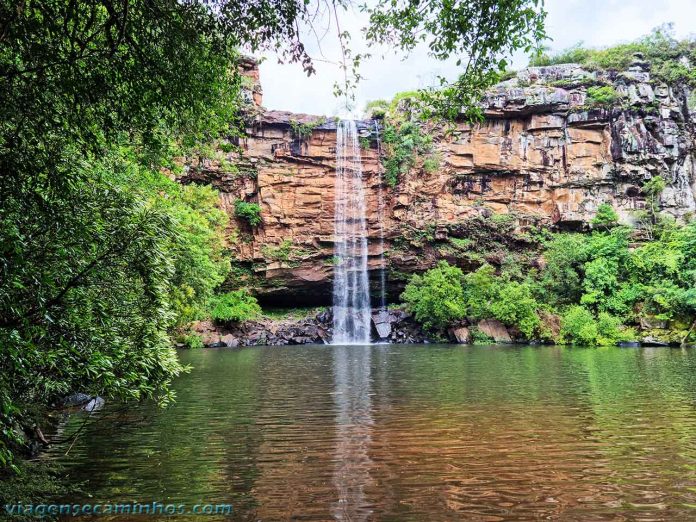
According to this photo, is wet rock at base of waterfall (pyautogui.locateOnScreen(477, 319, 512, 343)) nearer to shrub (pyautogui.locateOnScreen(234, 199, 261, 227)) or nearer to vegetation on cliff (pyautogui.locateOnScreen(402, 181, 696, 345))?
vegetation on cliff (pyautogui.locateOnScreen(402, 181, 696, 345))

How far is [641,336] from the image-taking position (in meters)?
30.6

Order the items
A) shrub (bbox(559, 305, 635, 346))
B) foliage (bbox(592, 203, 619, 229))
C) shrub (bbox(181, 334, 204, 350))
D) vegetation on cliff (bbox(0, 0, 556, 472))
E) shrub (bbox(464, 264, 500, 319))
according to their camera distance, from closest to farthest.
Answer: vegetation on cliff (bbox(0, 0, 556, 472)), shrub (bbox(559, 305, 635, 346)), shrub (bbox(181, 334, 204, 350)), shrub (bbox(464, 264, 500, 319)), foliage (bbox(592, 203, 619, 229))

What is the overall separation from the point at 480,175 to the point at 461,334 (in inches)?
519

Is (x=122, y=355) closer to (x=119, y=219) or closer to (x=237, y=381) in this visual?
(x=119, y=219)

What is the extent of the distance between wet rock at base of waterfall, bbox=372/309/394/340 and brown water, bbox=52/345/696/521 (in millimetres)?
24002

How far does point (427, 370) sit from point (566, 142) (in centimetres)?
2901

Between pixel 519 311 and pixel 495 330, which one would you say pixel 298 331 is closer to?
pixel 495 330

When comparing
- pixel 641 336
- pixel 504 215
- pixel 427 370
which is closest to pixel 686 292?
pixel 641 336

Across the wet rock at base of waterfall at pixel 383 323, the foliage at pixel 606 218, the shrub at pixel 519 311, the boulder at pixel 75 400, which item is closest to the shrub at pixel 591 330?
the shrub at pixel 519 311

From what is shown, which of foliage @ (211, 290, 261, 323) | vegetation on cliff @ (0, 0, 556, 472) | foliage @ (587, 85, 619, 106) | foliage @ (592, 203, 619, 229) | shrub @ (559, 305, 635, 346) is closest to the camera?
vegetation on cliff @ (0, 0, 556, 472)

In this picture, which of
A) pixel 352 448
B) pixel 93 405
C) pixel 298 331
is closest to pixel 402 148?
pixel 298 331

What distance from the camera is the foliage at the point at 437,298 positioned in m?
35.6

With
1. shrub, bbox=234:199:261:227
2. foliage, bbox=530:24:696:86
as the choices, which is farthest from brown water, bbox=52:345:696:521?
foliage, bbox=530:24:696:86

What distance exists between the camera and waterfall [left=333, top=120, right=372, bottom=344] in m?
41.1
